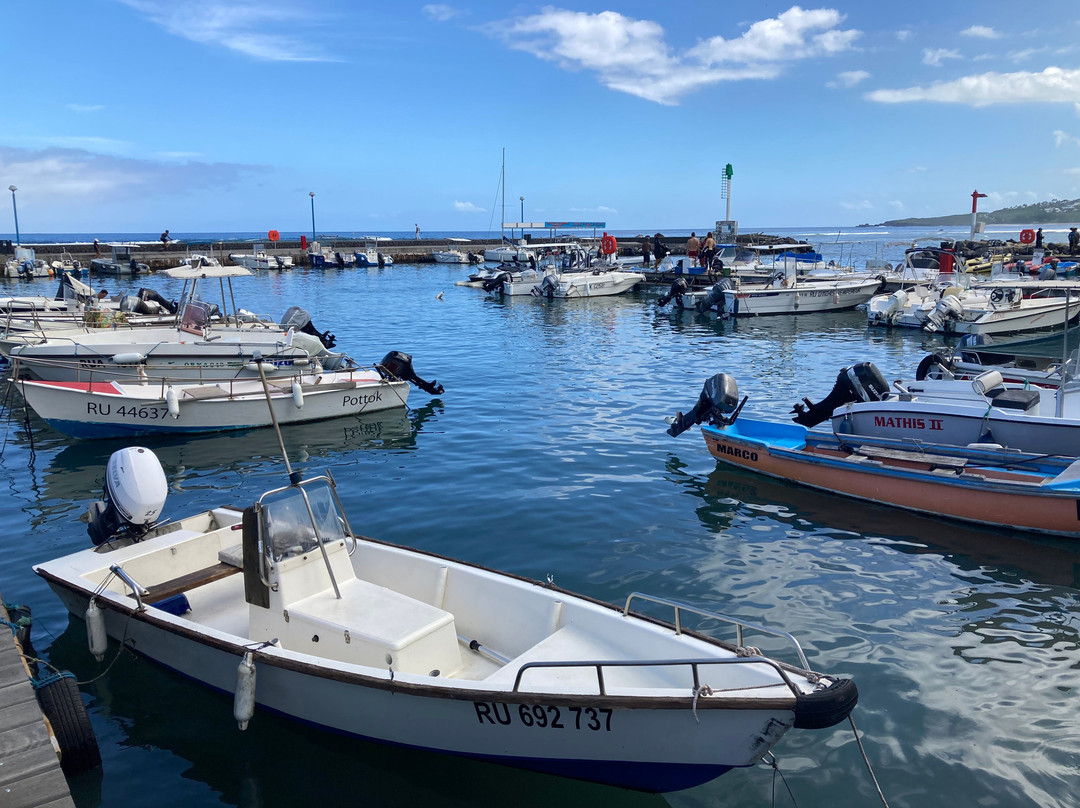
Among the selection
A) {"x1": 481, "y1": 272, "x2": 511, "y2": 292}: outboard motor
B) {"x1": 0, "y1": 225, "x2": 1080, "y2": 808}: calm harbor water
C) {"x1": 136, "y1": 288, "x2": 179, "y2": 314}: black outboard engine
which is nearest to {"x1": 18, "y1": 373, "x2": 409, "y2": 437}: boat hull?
{"x1": 0, "y1": 225, "x2": 1080, "y2": 808}: calm harbor water

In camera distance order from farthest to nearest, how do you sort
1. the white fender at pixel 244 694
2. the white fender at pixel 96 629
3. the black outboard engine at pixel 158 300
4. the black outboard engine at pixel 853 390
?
the black outboard engine at pixel 158 300
the black outboard engine at pixel 853 390
the white fender at pixel 96 629
the white fender at pixel 244 694

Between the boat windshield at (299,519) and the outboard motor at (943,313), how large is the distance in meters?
31.1

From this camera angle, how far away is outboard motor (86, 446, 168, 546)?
30.2 feet

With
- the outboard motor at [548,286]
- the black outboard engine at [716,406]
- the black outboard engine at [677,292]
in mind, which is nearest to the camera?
the black outboard engine at [716,406]

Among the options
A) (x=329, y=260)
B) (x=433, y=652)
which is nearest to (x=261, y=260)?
(x=329, y=260)

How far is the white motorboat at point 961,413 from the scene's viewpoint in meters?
12.5

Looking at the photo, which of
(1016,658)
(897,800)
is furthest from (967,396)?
(897,800)

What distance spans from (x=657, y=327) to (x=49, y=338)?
2535 centimetres

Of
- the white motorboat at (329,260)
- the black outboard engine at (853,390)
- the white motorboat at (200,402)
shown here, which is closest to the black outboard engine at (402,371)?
the white motorboat at (200,402)

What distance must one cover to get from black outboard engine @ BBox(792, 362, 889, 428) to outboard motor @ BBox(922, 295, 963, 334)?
1936 centimetres

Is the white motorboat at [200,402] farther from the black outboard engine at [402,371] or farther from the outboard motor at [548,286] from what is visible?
the outboard motor at [548,286]

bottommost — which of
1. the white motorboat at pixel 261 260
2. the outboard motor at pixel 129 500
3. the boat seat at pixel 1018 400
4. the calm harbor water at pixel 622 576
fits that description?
the calm harbor water at pixel 622 576

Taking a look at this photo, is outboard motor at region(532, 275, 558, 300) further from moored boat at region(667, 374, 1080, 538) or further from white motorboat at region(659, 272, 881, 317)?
moored boat at region(667, 374, 1080, 538)

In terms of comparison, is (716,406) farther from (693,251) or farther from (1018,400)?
(693,251)
